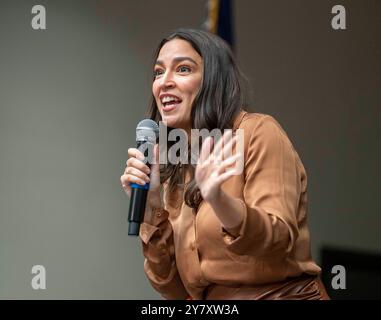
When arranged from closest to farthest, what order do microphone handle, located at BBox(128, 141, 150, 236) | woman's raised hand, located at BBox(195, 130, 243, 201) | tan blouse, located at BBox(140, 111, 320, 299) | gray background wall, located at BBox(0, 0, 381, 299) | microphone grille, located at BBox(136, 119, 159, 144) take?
woman's raised hand, located at BBox(195, 130, 243, 201) → tan blouse, located at BBox(140, 111, 320, 299) → microphone handle, located at BBox(128, 141, 150, 236) → microphone grille, located at BBox(136, 119, 159, 144) → gray background wall, located at BBox(0, 0, 381, 299)

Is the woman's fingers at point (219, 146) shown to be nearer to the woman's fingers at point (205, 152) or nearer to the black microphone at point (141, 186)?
the woman's fingers at point (205, 152)

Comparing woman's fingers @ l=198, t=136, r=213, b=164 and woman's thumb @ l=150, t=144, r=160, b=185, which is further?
woman's thumb @ l=150, t=144, r=160, b=185

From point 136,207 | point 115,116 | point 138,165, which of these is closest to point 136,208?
point 136,207

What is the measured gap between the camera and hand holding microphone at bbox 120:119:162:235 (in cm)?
150

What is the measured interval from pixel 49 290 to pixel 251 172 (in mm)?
2145

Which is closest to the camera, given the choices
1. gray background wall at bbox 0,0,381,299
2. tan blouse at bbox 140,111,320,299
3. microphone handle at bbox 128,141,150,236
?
tan blouse at bbox 140,111,320,299

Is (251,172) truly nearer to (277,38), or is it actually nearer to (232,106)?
(232,106)

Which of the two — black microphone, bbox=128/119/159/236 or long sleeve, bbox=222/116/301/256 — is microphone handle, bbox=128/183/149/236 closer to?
black microphone, bbox=128/119/159/236

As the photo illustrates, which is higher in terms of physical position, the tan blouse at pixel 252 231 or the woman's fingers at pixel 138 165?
the woman's fingers at pixel 138 165

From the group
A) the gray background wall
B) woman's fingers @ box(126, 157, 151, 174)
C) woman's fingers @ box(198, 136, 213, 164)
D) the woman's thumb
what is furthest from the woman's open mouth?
the gray background wall

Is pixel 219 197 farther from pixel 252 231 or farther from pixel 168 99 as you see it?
pixel 168 99

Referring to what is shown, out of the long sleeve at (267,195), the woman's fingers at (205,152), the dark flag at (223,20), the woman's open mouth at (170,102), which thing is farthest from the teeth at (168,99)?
A: the dark flag at (223,20)

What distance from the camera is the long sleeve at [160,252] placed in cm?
175

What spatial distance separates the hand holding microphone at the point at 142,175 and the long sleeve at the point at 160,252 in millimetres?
32
